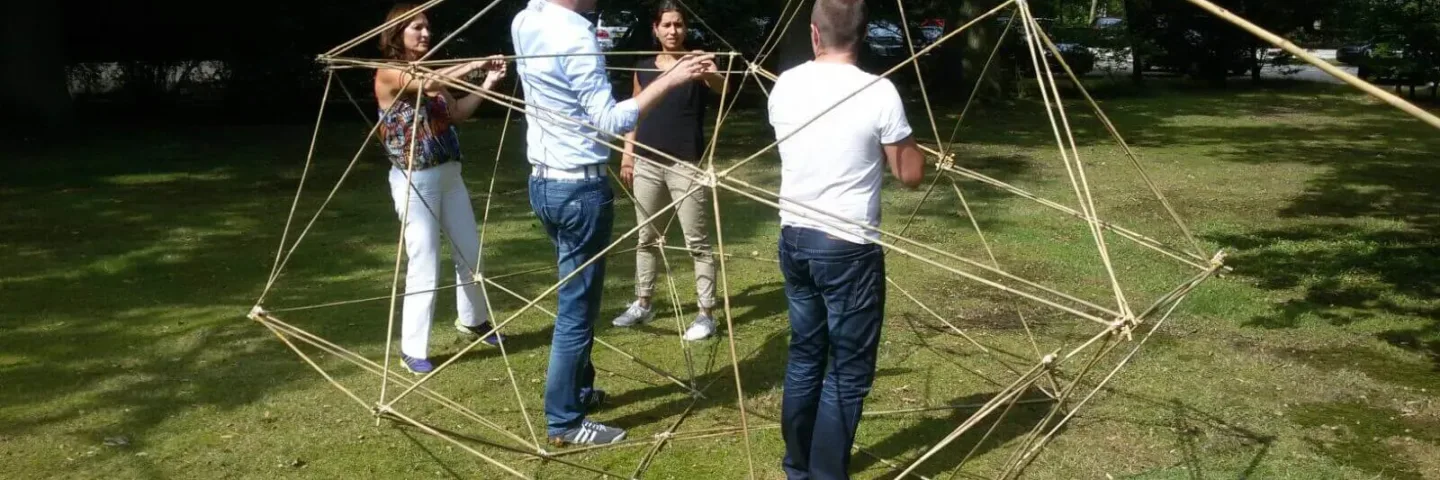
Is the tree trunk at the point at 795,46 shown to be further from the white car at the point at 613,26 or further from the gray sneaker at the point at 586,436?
the gray sneaker at the point at 586,436

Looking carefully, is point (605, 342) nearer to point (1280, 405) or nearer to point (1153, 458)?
point (1153, 458)

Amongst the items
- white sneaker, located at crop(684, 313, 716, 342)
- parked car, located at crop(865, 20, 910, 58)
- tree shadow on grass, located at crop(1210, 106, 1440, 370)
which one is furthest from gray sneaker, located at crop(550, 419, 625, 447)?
parked car, located at crop(865, 20, 910, 58)

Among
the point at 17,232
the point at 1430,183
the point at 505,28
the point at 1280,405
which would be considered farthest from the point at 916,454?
the point at 505,28

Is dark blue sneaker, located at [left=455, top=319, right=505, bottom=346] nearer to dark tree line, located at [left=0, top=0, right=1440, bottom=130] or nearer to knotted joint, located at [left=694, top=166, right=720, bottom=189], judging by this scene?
knotted joint, located at [left=694, top=166, right=720, bottom=189]

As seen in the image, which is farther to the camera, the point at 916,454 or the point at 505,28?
the point at 505,28

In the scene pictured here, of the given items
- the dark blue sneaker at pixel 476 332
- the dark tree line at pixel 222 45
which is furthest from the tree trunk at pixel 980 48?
the dark blue sneaker at pixel 476 332

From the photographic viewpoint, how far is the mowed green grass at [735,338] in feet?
13.4

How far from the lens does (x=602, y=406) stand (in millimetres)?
4586

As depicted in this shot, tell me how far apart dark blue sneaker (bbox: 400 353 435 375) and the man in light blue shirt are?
3.04ft

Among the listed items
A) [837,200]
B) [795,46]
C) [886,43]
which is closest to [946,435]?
[837,200]

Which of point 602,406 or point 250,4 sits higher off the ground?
point 250,4

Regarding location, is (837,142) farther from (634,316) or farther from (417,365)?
(634,316)

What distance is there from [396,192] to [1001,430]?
2489mm

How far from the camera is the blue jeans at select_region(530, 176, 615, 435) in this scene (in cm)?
392
